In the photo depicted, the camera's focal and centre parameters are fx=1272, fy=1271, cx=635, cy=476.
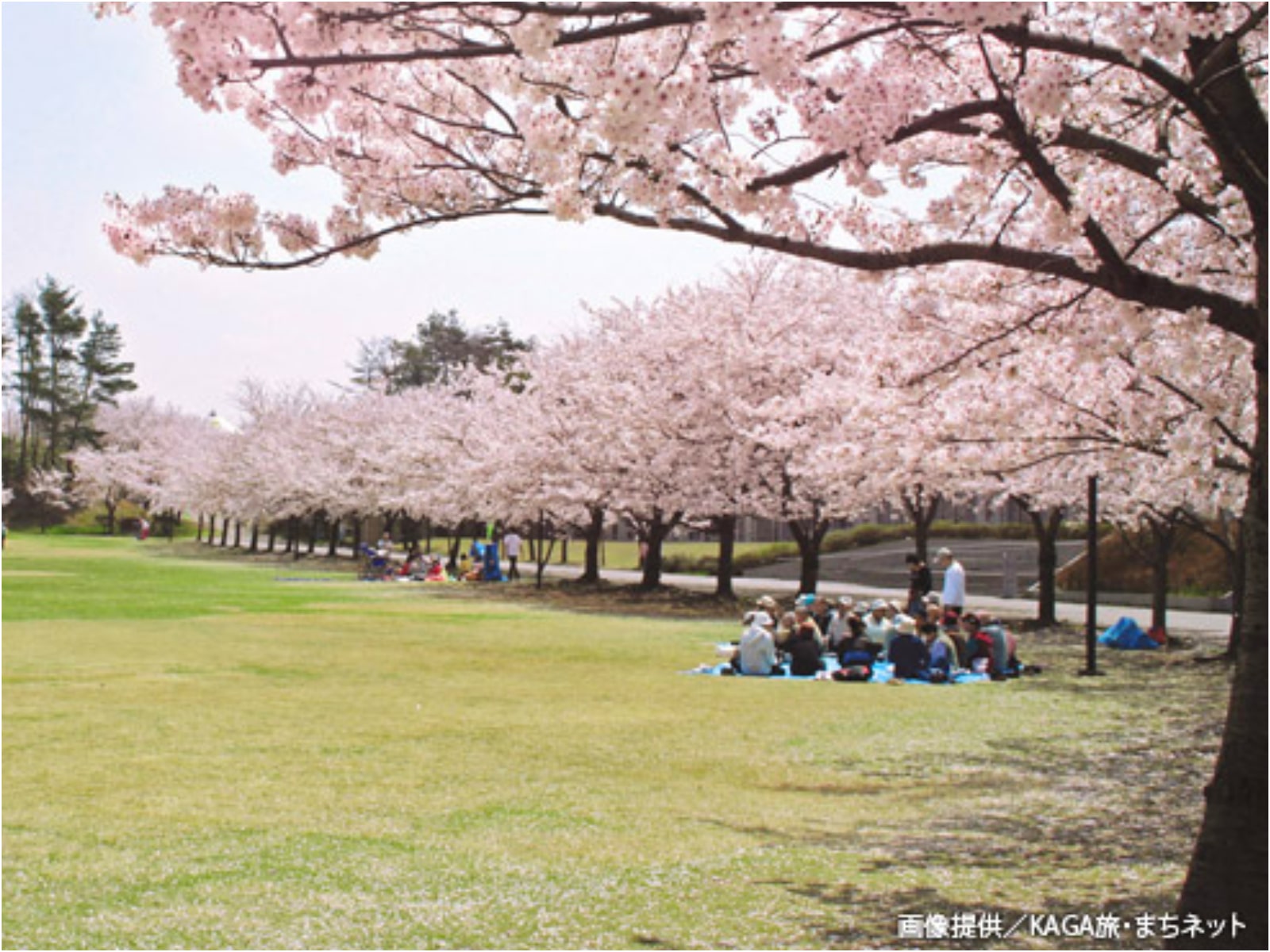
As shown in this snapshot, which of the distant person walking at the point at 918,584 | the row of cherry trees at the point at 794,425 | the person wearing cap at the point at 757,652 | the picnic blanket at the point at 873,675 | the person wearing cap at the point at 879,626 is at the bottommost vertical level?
the picnic blanket at the point at 873,675

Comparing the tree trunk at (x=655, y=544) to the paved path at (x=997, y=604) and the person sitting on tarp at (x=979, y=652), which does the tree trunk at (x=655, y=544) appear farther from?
the person sitting on tarp at (x=979, y=652)

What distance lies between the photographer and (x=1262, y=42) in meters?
8.42

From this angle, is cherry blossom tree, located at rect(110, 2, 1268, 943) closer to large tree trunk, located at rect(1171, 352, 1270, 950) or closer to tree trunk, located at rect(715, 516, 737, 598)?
large tree trunk, located at rect(1171, 352, 1270, 950)

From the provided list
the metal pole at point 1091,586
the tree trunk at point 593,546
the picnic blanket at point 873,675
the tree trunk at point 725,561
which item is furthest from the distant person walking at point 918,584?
the tree trunk at point 593,546

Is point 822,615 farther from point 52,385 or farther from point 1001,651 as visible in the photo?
point 52,385

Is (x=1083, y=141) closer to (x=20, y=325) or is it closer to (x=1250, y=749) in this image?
(x=1250, y=749)

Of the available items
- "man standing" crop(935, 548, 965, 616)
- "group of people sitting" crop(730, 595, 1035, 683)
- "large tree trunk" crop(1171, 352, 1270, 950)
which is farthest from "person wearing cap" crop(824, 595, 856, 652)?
"large tree trunk" crop(1171, 352, 1270, 950)

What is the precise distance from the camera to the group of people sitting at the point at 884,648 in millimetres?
15602

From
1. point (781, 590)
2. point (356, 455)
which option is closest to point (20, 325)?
point (356, 455)

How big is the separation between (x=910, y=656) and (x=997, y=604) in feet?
57.8

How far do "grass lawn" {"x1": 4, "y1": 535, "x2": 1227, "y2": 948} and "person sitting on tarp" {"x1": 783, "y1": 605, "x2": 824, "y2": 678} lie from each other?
0.95m

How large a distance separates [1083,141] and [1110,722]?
7.39 meters

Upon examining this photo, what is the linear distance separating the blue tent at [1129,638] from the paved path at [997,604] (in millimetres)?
1657

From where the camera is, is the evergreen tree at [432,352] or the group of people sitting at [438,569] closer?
the group of people sitting at [438,569]
